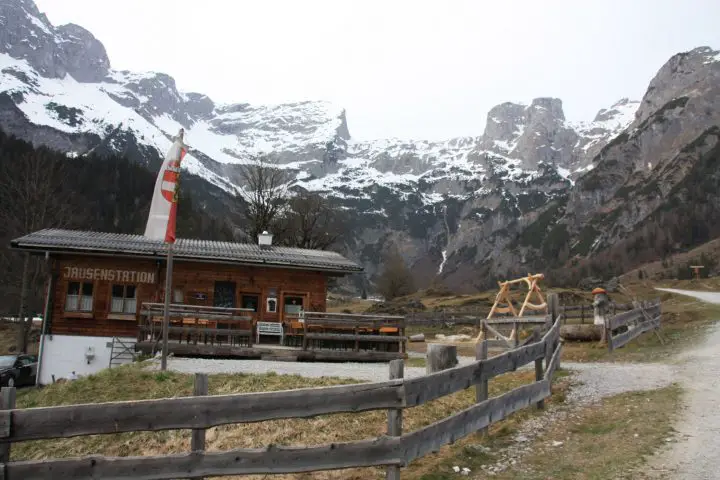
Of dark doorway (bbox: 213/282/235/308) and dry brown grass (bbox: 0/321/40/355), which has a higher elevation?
dark doorway (bbox: 213/282/235/308)

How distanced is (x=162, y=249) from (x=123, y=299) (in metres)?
2.70

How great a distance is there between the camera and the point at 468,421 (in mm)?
8211

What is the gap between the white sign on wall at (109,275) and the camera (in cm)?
2458

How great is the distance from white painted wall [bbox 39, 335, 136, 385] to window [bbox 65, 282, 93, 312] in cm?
122

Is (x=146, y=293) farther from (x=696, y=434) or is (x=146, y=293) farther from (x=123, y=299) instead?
(x=696, y=434)

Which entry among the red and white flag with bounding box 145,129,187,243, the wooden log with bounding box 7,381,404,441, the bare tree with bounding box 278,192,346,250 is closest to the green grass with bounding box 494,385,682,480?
the wooden log with bounding box 7,381,404,441

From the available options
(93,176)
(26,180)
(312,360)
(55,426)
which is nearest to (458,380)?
(55,426)

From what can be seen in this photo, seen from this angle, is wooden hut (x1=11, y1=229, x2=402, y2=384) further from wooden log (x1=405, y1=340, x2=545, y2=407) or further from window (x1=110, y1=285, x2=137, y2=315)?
wooden log (x1=405, y1=340, x2=545, y2=407)

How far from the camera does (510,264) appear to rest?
194000 mm

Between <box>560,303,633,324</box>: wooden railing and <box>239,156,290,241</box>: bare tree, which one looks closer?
<box>560,303,633,324</box>: wooden railing

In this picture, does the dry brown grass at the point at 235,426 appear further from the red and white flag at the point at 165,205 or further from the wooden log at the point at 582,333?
the wooden log at the point at 582,333

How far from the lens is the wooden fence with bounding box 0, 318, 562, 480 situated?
5145 mm

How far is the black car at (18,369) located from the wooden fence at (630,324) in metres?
25.4

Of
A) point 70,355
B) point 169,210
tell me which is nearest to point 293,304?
point 70,355
